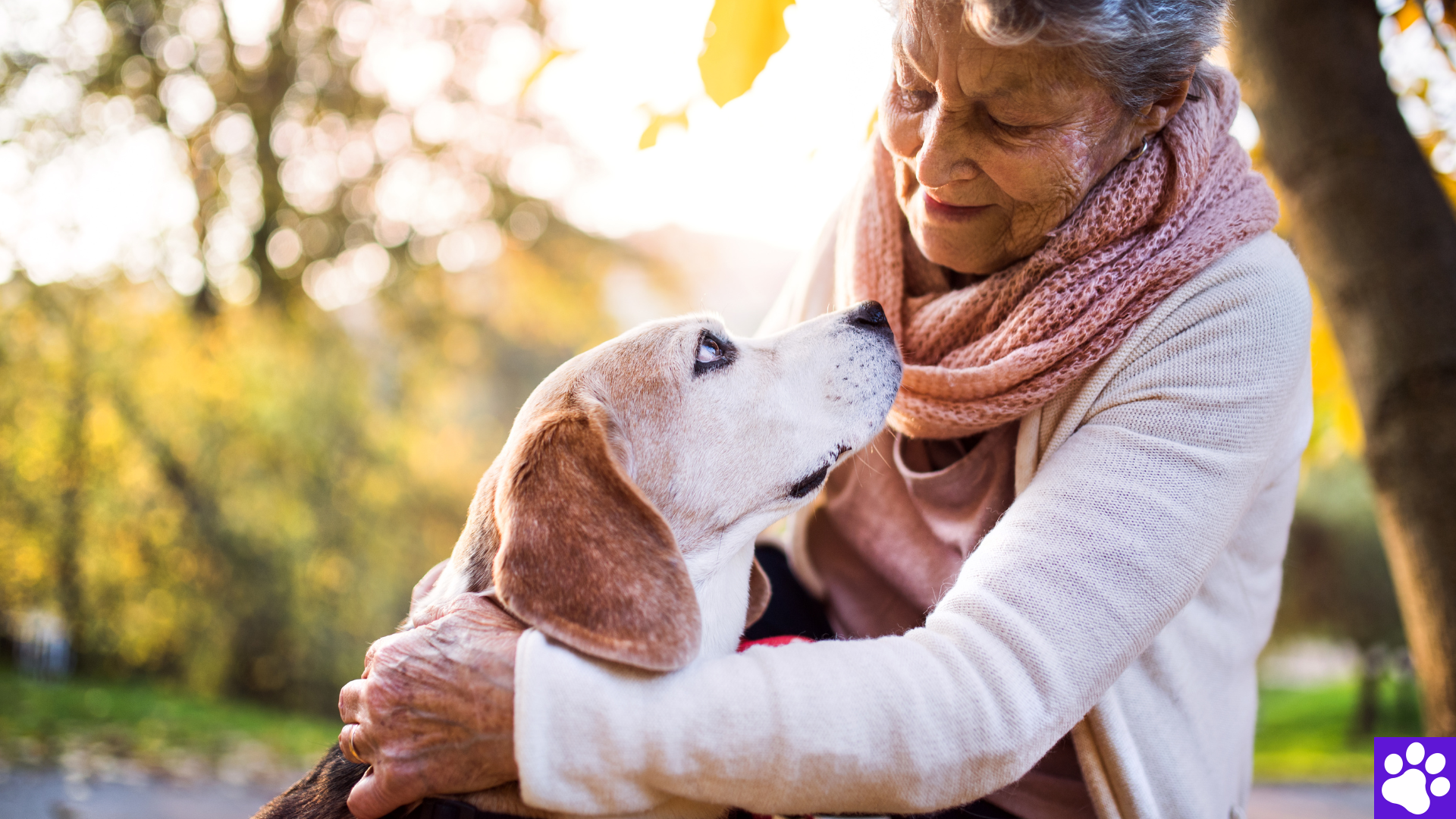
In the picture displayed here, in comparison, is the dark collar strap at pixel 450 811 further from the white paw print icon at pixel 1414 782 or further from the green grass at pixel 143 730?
the green grass at pixel 143 730

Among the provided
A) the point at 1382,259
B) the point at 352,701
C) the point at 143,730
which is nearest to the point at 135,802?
the point at 143,730

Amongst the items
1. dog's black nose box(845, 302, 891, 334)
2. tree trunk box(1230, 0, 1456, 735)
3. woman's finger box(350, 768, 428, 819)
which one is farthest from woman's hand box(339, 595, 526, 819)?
tree trunk box(1230, 0, 1456, 735)

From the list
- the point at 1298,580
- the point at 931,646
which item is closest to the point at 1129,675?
the point at 931,646

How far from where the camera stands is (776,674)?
1.26 m

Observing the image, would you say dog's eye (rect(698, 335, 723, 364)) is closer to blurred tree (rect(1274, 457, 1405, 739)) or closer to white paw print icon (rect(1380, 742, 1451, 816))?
white paw print icon (rect(1380, 742, 1451, 816))

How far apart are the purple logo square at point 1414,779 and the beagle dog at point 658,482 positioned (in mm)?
1157

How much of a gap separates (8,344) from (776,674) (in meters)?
9.02

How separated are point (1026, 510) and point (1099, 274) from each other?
463mm

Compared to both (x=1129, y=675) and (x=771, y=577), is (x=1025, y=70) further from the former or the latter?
(x=771, y=577)

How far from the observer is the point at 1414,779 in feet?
5.62

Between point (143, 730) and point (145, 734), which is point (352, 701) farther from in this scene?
point (143, 730)

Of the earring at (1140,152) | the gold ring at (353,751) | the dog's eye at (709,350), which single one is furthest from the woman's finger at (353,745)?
the earring at (1140,152)

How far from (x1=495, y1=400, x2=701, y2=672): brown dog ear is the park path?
164 inches

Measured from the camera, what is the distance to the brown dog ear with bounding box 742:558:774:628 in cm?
197
